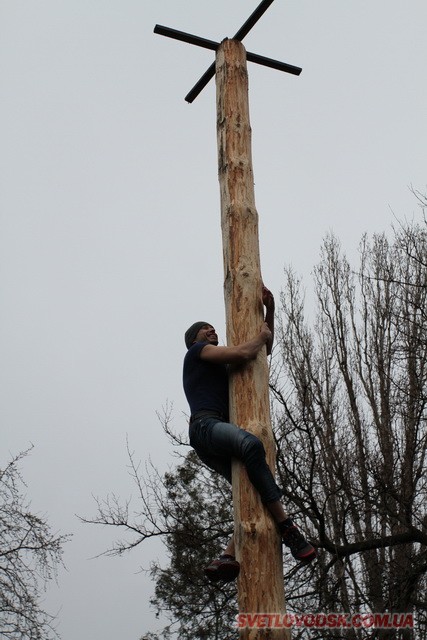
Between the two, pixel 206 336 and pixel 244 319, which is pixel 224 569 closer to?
pixel 244 319

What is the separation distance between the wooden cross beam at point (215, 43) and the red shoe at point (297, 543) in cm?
298

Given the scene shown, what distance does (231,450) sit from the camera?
11.5ft

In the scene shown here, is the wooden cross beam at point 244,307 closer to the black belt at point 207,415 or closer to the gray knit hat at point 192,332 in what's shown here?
the black belt at point 207,415

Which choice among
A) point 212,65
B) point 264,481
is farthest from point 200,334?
point 212,65

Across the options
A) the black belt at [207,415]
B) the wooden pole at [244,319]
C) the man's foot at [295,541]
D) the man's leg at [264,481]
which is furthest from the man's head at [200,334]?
the man's foot at [295,541]

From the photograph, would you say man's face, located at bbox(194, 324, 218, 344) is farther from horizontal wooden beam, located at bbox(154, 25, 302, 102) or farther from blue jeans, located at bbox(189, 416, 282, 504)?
horizontal wooden beam, located at bbox(154, 25, 302, 102)

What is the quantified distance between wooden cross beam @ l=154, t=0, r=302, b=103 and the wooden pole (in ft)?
0.33

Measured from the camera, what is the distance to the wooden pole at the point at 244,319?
3.19 metres

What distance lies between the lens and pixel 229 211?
4059 millimetres

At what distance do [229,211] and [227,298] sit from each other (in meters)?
0.48

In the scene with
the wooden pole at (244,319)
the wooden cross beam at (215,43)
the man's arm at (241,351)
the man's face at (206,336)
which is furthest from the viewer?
the wooden cross beam at (215,43)

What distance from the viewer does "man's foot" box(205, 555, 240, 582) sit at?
10.8 ft

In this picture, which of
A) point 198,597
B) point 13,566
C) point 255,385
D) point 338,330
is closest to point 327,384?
point 338,330

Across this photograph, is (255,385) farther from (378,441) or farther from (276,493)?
(378,441)
